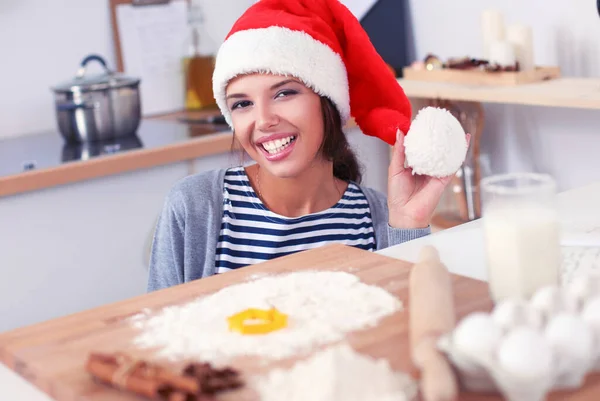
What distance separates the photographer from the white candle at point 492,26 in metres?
2.42

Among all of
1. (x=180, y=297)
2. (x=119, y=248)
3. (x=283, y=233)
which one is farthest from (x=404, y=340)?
(x=119, y=248)

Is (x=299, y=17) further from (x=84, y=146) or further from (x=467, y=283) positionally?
(x=84, y=146)

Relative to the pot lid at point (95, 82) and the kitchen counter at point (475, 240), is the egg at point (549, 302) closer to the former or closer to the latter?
the kitchen counter at point (475, 240)

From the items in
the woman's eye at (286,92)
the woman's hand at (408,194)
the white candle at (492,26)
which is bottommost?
the woman's hand at (408,194)

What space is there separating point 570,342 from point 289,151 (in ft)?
2.89

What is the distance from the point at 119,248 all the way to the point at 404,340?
1624 millimetres

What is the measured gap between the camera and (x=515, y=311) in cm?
78

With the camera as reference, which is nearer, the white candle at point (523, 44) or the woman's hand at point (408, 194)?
the woman's hand at point (408, 194)

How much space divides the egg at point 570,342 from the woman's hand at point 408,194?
0.72 meters

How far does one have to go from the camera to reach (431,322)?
2.68ft

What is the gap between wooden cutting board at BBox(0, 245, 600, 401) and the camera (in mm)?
799

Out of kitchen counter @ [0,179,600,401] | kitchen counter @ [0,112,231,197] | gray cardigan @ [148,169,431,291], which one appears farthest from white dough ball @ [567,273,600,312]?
kitchen counter @ [0,112,231,197]

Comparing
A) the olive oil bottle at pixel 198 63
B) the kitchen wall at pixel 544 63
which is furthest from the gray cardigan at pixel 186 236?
the olive oil bottle at pixel 198 63

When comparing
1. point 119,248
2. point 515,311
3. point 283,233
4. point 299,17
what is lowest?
point 119,248
